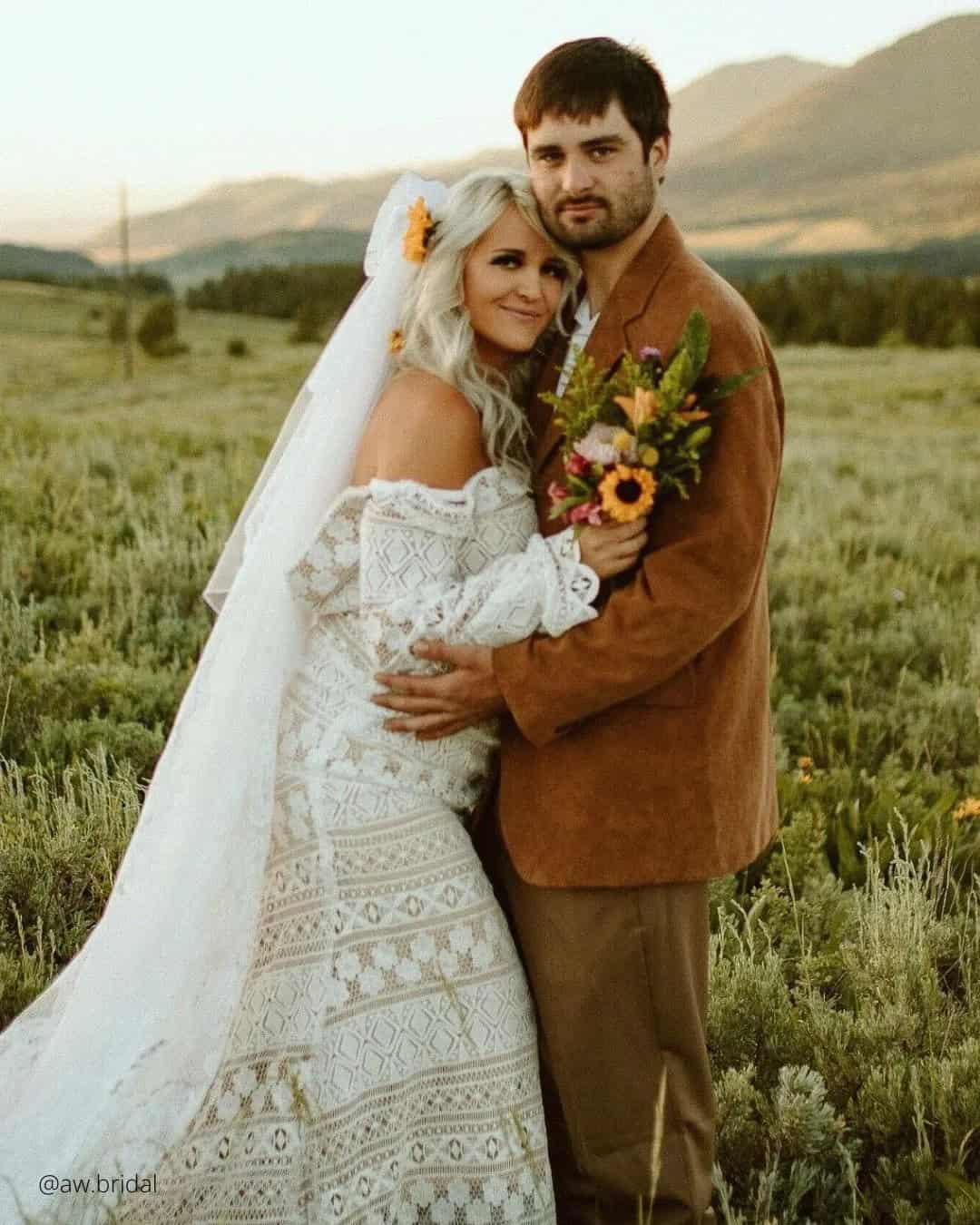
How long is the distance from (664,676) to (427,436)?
0.78m

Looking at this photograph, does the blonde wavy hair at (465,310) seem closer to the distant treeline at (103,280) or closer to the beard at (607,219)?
the beard at (607,219)

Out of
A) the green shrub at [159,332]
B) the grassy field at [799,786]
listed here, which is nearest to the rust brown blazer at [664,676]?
the grassy field at [799,786]

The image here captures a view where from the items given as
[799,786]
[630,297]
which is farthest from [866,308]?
[630,297]

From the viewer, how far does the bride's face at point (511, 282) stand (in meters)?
3.16

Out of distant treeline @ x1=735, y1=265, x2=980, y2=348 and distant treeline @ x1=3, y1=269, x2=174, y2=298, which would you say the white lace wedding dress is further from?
distant treeline @ x1=3, y1=269, x2=174, y2=298

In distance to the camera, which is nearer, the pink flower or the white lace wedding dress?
the pink flower

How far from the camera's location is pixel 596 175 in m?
2.96

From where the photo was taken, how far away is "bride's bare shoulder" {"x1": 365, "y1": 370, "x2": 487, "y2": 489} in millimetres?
2945

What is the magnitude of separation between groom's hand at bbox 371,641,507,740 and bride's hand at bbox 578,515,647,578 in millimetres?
327

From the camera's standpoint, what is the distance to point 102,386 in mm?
33188

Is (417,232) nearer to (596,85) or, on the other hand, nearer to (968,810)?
(596,85)

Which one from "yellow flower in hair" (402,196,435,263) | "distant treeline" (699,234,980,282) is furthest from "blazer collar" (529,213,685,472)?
"distant treeline" (699,234,980,282)

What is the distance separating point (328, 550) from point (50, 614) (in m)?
3.74

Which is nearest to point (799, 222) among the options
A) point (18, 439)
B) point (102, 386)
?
point (102, 386)
